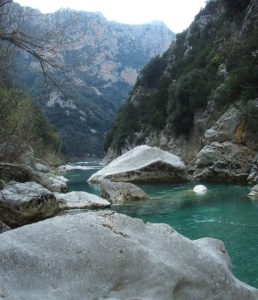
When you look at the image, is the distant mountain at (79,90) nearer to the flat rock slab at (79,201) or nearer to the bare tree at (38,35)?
the bare tree at (38,35)

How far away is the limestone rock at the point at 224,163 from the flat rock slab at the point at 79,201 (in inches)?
431

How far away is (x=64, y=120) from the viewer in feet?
395

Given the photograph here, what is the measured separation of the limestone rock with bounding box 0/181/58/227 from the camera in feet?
41.8

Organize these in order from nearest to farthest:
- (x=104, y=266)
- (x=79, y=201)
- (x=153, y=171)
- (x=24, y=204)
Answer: (x=104, y=266), (x=24, y=204), (x=79, y=201), (x=153, y=171)

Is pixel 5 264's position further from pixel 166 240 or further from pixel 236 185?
pixel 236 185

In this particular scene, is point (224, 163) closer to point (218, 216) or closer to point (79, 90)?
point (218, 216)

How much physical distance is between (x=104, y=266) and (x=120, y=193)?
15.4m

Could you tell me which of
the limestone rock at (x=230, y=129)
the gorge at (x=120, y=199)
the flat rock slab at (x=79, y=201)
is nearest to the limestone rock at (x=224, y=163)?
the gorge at (x=120, y=199)

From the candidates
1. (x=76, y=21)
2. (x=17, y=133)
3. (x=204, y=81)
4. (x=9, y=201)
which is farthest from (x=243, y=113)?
(x=76, y=21)

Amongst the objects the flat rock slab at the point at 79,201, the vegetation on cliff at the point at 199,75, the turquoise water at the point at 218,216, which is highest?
the vegetation on cliff at the point at 199,75

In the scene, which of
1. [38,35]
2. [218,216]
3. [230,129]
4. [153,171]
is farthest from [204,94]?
[38,35]

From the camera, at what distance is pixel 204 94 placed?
144ft

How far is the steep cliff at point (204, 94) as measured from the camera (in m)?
30.0

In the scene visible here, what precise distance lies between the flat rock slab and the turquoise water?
79 cm
